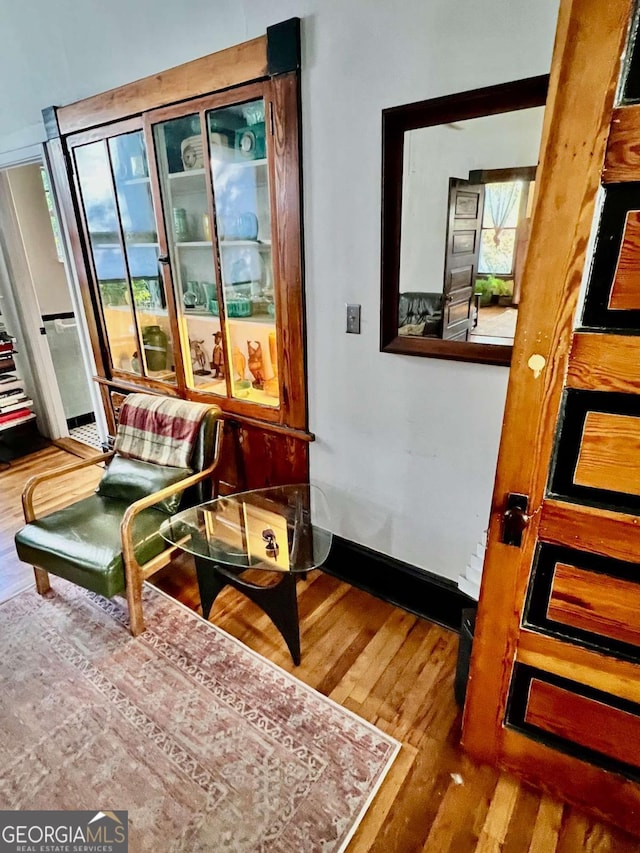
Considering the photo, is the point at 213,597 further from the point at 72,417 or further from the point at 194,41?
the point at 72,417

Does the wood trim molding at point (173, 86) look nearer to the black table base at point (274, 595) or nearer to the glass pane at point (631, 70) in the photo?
the glass pane at point (631, 70)

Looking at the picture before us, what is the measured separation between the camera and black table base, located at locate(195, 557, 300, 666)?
5.69 ft

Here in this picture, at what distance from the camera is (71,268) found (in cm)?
301

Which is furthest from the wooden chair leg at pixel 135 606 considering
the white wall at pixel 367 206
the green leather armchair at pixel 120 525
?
the white wall at pixel 367 206

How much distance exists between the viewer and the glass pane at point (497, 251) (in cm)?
152

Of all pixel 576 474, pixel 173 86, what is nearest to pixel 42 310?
→ pixel 173 86

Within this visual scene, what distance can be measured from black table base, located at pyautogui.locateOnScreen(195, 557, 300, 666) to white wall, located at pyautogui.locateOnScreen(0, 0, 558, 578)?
Result: 1.88 feet

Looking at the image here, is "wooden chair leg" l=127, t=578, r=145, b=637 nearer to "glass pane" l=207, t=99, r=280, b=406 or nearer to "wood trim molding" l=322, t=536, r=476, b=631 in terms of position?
"wood trim molding" l=322, t=536, r=476, b=631

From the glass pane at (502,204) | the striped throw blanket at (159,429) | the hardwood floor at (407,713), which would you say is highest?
the glass pane at (502,204)

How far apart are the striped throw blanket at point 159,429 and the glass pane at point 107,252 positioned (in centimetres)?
66

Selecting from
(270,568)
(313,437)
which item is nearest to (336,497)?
(313,437)

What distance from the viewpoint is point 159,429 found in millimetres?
2328

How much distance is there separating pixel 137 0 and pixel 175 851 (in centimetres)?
318

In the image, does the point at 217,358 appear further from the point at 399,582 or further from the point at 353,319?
the point at 399,582
